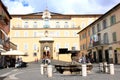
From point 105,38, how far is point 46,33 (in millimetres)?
30097

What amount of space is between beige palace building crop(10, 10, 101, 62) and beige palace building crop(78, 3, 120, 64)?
42.1 feet

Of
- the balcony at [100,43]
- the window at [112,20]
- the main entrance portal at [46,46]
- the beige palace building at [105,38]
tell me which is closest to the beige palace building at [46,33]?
the main entrance portal at [46,46]

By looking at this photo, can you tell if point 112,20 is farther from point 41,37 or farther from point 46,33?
point 41,37

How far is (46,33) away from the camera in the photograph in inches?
2982

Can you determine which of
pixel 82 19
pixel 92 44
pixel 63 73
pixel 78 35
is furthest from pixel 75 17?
pixel 63 73

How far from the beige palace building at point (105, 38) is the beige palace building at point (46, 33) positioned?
1284 cm

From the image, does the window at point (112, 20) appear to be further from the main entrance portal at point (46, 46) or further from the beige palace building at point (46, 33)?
the main entrance portal at point (46, 46)

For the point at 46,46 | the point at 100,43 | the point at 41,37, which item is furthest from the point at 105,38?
the point at 41,37

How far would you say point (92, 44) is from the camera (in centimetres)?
5672

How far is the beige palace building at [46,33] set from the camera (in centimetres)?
7412

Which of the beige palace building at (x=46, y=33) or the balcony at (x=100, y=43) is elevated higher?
the beige palace building at (x=46, y=33)

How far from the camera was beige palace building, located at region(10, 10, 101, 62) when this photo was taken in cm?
7412

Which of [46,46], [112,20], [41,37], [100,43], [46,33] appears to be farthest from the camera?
[46,33]

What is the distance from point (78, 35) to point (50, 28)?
888cm
